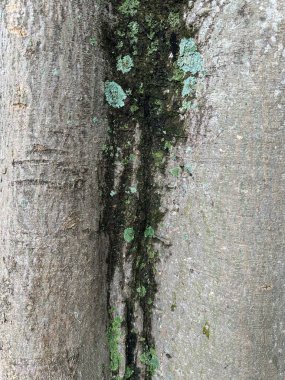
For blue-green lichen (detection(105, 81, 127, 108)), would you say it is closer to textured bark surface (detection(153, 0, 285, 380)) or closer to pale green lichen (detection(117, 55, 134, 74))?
pale green lichen (detection(117, 55, 134, 74))

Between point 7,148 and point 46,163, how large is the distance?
0.34 ft

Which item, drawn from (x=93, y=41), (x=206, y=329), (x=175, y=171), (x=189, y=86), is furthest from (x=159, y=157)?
(x=206, y=329)

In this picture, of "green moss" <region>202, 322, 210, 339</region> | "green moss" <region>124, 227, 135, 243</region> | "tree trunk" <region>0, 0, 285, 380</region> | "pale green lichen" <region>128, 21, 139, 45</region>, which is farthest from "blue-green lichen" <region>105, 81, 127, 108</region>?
"green moss" <region>202, 322, 210, 339</region>

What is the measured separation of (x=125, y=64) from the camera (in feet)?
4.09

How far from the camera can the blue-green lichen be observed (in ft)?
4.08

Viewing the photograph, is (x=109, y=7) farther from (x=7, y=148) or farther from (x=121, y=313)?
(x=121, y=313)

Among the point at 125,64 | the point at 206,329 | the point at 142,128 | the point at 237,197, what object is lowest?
the point at 206,329

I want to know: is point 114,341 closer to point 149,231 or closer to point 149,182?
point 149,231

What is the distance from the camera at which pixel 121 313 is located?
131 cm

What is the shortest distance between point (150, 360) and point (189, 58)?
0.76 m

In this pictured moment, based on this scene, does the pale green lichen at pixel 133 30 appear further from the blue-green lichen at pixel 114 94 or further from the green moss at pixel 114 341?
the green moss at pixel 114 341

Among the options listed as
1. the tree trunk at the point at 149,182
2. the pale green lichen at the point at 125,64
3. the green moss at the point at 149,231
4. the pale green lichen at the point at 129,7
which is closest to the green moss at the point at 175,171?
the tree trunk at the point at 149,182

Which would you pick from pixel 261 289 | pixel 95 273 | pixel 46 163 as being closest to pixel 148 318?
pixel 95 273

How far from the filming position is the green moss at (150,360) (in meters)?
1.29
